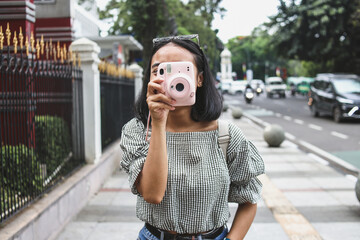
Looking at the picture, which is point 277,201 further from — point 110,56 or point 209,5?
point 209,5

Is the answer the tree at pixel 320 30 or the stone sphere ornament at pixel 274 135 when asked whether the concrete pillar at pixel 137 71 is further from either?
the tree at pixel 320 30

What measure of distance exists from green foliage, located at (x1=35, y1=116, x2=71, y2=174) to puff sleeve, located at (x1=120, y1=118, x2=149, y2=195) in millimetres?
3435

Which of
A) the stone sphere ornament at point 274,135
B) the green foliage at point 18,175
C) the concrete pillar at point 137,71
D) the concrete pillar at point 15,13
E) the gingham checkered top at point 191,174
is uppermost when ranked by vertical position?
the concrete pillar at point 15,13

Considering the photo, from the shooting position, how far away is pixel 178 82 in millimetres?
1496

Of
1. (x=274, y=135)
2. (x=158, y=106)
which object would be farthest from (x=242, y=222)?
(x=274, y=135)

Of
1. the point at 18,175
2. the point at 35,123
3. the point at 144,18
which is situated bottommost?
the point at 18,175

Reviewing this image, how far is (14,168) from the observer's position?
4.24m

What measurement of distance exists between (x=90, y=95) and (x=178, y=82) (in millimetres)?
5729

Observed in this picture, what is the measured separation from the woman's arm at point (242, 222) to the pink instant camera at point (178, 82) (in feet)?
2.14

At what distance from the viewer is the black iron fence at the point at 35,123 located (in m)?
4.09

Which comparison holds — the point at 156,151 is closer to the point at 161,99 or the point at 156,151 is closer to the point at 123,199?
the point at 161,99

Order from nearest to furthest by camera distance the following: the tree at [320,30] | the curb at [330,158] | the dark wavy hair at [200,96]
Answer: the dark wavy hair at [200,96]
the curb at [330,158]
the tree at [320,30]

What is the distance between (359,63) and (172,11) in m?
15.8

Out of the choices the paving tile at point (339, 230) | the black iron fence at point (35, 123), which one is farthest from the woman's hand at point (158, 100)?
the paving tile at point (339, 230)
